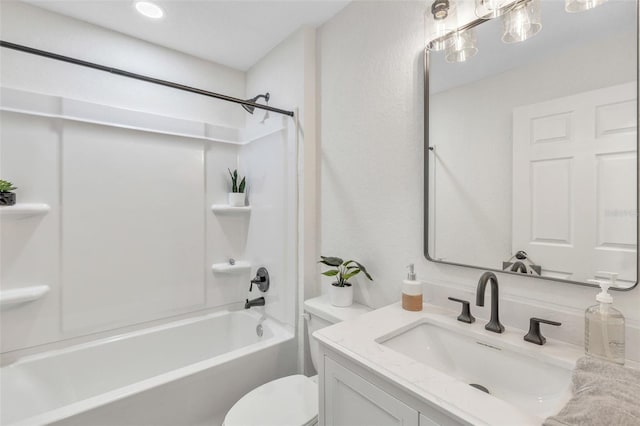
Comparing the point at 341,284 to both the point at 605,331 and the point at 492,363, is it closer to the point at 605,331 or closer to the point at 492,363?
the point at 492,363

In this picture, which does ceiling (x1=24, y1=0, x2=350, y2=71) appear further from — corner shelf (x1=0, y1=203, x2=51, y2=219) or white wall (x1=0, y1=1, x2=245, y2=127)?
corner shelf (x1=0, y1=203, x2=51, y2=219)

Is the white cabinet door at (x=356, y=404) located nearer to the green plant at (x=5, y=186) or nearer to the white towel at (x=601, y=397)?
the white towel at (x=601, y=397)

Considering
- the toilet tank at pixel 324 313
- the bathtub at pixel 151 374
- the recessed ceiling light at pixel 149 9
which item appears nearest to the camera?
the bathtub at pixel 151 374

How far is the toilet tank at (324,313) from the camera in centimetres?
141

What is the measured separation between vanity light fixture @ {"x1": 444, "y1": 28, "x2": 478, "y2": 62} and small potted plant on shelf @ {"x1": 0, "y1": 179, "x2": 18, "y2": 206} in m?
2.16

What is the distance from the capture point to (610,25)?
32.5 inches

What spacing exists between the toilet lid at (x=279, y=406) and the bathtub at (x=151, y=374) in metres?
0.27

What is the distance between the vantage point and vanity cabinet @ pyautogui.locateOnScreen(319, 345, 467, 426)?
0.68m

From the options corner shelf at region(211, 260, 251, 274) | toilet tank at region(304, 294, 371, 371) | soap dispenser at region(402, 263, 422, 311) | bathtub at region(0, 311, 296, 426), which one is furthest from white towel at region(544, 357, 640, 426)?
corner shelf at region(211, 260, 251, 274)

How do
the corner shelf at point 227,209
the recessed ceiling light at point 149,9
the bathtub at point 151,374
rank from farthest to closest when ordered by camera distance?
the corner shelf at point 227,209
the recessed ceiling light at point 149,9
the bathtub at point 151,374

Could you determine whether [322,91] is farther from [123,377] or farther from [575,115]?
[123,377]

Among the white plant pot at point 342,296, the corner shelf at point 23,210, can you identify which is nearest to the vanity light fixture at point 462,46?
the white plant pot at point 342,296

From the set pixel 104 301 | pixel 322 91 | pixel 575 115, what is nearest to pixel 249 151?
pixel 322 91

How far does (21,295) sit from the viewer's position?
5.05ft
